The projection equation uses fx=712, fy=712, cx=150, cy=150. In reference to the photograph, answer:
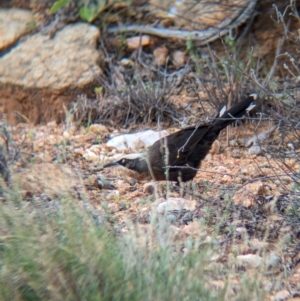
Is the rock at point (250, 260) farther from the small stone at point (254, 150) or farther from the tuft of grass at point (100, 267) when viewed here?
the small stone at point (254, 150)

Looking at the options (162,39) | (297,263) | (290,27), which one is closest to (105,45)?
(162,39)

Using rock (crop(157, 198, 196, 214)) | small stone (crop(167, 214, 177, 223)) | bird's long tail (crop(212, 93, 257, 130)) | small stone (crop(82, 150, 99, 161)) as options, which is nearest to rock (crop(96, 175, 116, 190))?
small stone (crop(82, 150, 99, 161))

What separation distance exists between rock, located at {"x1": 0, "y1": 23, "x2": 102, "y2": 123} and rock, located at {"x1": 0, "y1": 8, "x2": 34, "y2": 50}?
0.36 ft

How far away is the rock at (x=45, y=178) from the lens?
5.37 meters

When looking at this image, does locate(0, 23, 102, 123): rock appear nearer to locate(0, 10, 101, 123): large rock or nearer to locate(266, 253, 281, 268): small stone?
locate(0, 10, 101, 123): large rock

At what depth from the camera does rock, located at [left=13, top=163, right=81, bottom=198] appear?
17.6 feet

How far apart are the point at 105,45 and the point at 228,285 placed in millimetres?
5498

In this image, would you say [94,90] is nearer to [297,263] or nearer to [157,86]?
[157,86]

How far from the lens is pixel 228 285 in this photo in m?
3.08

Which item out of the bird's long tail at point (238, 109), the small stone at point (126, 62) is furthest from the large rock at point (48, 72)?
the bird's long tail at point (238, 109)

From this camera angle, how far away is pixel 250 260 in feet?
13.0

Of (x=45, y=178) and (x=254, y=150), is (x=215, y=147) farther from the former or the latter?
(x=45, y=178)

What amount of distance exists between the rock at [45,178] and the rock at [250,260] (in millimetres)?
1636

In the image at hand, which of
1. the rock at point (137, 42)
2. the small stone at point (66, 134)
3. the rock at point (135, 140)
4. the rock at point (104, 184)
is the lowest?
the small stone at point (66, 134)
